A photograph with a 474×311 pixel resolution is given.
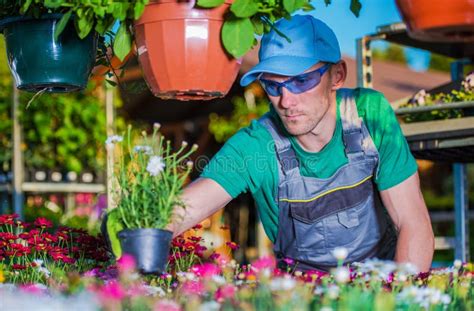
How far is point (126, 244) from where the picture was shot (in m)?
1.62

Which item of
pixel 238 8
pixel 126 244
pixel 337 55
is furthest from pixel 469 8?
pixel 126 244

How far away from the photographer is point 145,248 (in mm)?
1607

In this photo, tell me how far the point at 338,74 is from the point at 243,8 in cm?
62

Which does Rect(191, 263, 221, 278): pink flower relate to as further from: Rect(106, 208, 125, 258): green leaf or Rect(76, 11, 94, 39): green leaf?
Rect(76, 11, 94, 39): green leaf

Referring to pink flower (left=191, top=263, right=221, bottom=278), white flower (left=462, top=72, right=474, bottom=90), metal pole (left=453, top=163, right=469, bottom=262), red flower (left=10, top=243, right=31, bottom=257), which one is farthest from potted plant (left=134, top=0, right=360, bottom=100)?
metal pole (left=453, top=163, right=469, bottom=262)

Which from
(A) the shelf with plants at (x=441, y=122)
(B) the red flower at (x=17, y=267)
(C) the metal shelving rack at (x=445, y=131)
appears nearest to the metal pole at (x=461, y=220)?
(C) the metal shelving rack at (x=445, y=131)

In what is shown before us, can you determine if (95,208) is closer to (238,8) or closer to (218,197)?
(218,197)

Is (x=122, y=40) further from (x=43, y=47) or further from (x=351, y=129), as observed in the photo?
(x=351, y=129)

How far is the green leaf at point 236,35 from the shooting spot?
1.88m

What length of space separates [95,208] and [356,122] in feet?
15.9

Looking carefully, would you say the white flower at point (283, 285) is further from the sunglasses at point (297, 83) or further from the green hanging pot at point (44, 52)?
the green hanging pot at point (44, 52)

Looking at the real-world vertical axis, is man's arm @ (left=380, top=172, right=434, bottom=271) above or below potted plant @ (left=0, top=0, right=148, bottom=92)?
below

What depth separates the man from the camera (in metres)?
2.23

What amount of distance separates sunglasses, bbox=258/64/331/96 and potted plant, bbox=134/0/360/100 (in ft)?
0.69
